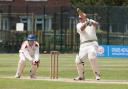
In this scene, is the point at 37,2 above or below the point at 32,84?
above

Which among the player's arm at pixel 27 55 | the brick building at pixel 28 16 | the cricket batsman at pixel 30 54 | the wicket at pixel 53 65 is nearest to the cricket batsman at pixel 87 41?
the wicket at pixel 53 65

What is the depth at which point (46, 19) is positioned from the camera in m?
50.6

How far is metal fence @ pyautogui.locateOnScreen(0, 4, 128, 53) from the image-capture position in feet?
161

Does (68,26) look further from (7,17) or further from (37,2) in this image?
(37,2)

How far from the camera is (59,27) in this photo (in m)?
50.4

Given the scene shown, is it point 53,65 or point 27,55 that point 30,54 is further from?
point 53,65

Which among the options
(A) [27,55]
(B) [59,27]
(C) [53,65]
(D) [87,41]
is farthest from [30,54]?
(B) [59,27]

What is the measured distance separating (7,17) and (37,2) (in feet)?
41.7

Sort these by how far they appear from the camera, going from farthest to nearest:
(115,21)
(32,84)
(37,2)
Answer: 1. (37,2)
2. (115,21)
3. (32,84)

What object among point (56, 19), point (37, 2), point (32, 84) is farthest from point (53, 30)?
point (32, 84)

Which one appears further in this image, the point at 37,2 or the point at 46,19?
the point at 37,2

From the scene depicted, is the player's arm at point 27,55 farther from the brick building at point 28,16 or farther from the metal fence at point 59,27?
the brick building at point 28,16

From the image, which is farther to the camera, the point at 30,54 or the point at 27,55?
the point at 30,54

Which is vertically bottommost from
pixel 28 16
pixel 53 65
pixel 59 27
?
pixel 53 65
